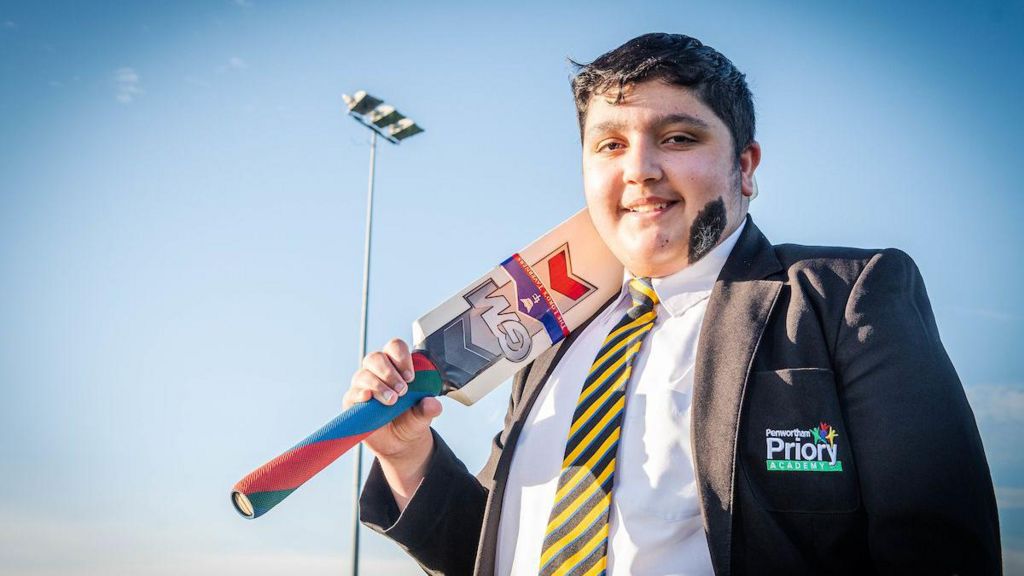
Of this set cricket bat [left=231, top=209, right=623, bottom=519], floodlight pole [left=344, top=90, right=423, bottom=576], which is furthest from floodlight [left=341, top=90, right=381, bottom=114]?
cricket bat [left=231, top=209, right=623, bottom=519]

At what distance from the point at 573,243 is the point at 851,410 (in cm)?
125

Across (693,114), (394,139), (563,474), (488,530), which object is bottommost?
(488,530)

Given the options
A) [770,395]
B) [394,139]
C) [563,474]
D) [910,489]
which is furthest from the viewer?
[394,139]

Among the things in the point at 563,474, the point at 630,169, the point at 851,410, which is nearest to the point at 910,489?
the point at 851,410

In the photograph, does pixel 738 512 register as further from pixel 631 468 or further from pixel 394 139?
pixel 394 139

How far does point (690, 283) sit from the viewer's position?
2.47 metres

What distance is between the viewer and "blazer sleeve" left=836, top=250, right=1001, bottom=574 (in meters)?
1.74

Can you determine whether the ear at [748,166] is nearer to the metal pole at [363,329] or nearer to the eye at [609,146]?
the eye at [609,146]

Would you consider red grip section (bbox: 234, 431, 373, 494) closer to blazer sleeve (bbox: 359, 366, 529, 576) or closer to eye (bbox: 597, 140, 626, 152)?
blazer sleeve (bbox: 359, 366, 529, 576)

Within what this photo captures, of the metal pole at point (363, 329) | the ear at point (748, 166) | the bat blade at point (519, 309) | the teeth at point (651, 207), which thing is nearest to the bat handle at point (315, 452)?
the bat blade at point (519, 309)

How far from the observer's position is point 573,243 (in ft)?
9.59

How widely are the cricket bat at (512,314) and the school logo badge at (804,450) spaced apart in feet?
3.29

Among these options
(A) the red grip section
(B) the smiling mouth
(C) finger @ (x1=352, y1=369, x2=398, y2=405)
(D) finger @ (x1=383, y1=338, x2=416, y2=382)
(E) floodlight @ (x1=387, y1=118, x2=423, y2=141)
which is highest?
(E) floodlight @ (x1=387, y1=118, x2=423, y2=141)

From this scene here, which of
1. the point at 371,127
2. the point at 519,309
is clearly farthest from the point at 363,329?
the point at 519,309
